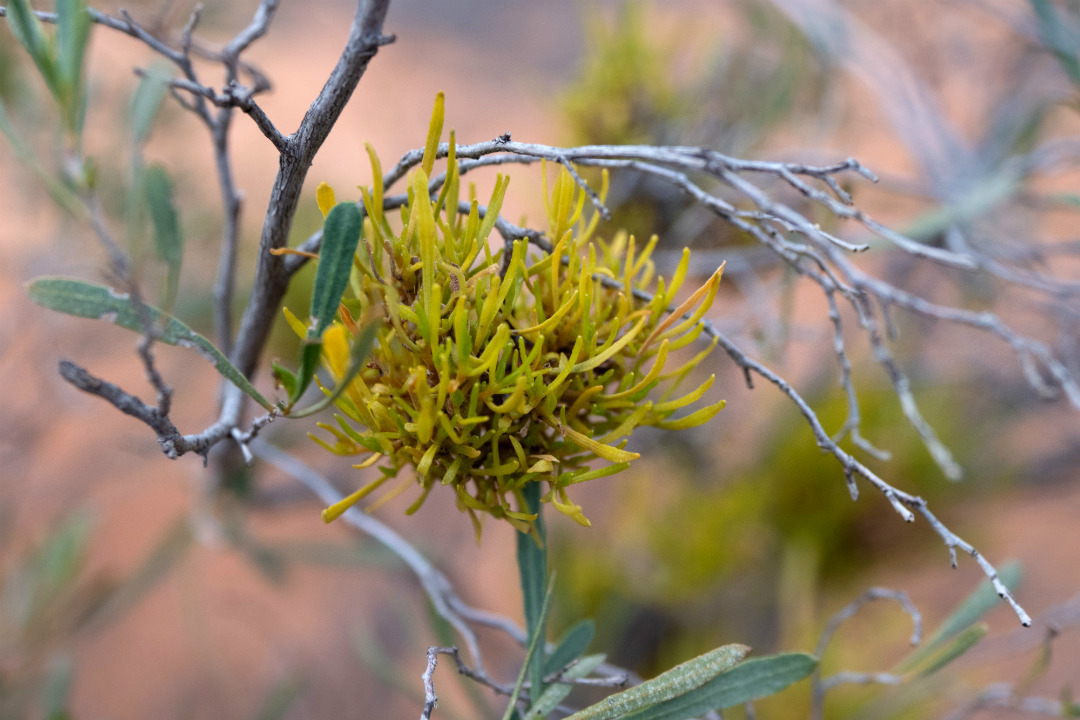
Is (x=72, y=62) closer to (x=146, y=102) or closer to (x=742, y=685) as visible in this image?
(x=146, y=102)

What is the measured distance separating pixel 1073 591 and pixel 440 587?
5.39 ft

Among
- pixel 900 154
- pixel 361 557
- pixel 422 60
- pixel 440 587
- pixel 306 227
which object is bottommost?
pixel 440 587

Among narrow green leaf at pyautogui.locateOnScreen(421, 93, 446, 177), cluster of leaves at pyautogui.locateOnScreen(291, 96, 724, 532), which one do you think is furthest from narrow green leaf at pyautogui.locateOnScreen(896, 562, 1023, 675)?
narrow green leaf at pyautogui.locateOnScreen(421, 93, 446, 177)

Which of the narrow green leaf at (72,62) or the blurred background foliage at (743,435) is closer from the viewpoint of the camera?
the narrow green leaf at (72,62)

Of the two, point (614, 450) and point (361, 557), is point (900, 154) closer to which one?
point (361, 557)

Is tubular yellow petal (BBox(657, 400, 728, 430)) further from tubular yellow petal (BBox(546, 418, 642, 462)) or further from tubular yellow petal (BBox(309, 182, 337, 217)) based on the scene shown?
tubular yellow petal (BBox(309, 182, 337, 217))

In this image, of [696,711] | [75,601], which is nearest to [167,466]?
[75,601]

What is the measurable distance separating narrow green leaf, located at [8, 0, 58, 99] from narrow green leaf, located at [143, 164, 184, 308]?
9 cm

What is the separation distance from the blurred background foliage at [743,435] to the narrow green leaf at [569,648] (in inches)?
10.3

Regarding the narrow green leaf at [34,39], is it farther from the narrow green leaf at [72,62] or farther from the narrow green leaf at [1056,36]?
the narrow green leaf at [1056,36]

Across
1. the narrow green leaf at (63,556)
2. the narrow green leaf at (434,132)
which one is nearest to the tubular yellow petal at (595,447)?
the narrow green leaf at (434,132)

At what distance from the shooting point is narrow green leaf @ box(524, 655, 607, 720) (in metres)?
0.30

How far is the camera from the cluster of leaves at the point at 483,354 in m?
0.25

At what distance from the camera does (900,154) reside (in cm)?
256
